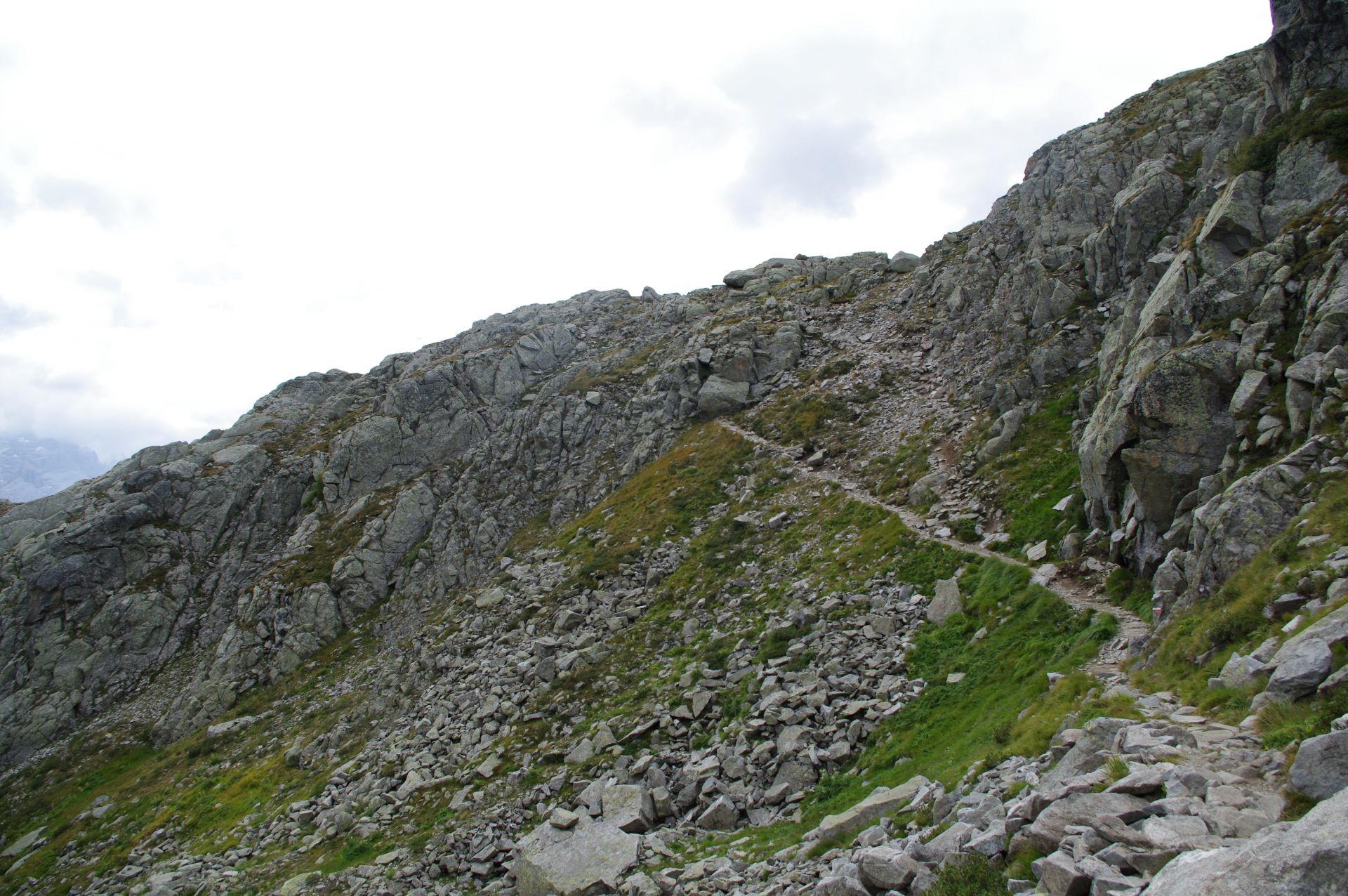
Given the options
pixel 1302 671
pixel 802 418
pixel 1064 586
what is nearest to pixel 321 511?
pixel 802 418

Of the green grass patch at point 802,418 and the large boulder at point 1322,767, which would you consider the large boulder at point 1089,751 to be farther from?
the green grass patch at point 802,418

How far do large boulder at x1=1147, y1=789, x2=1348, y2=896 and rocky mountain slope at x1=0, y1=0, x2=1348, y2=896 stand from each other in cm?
5

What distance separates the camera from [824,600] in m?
31.0

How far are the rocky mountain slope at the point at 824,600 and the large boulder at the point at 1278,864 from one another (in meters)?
0.05

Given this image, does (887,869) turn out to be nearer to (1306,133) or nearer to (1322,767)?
Answer: (1322,767)

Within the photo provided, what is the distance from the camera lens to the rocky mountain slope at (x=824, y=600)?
12953 millimetres

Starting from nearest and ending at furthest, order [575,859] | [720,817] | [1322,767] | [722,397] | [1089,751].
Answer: [1322,767] → [1089,751] → [575,859] → [720,817] → [722,397]

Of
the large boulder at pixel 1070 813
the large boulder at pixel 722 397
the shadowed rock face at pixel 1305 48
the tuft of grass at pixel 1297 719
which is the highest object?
the shadowed rock face at pixel 1305 48

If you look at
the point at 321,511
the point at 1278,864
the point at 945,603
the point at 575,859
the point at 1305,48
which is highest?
the point at 1305,48

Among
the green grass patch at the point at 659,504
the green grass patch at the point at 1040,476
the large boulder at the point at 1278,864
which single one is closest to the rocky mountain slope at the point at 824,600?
the large boulder at the point at 1278,864

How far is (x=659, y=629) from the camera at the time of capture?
35.8 metres

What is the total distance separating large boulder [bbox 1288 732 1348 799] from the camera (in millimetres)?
7727

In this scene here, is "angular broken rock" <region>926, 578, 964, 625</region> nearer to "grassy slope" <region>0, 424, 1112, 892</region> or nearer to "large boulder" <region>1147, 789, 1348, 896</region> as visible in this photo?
"grassy slope" <region>0, 424, 1112, 892</region>

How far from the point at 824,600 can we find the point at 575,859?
15.8 metres
